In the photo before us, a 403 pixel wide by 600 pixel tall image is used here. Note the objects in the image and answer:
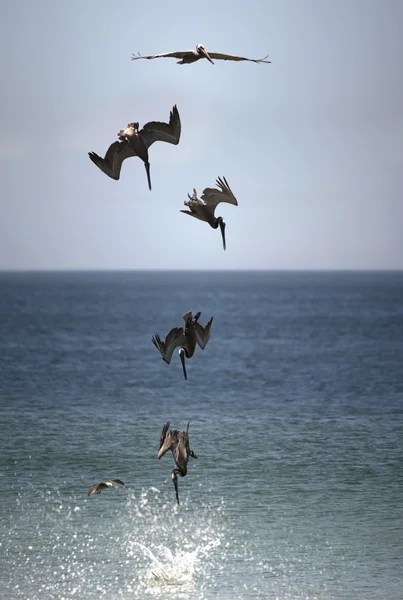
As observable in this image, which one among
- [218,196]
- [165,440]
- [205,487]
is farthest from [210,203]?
[205,487]

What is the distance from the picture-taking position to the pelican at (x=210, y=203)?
1322 cm

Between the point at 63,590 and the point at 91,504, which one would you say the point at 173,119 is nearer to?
the point at 63,590

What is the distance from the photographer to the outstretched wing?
45.4 ft

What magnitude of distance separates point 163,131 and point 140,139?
325mm

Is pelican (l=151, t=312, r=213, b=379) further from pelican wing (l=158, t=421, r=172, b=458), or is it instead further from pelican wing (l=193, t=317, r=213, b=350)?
pelican wing (l=158, t=421, r=172, b=458)

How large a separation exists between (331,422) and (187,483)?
15.8 metres

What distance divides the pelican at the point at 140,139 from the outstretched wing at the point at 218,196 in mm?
1061

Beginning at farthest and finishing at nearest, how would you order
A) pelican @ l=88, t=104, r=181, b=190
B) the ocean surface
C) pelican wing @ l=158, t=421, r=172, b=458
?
the ocean surface, pelican @ l=88, t=104, r=181, b=190, pelican wing @ l=158, t=421, r=172, b=458

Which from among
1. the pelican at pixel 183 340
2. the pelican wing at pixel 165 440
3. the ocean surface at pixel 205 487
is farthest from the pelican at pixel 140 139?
the ocean surface at pixel 205 487

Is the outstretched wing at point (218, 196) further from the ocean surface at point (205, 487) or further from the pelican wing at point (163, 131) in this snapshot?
the ocean surface at point (205, 487)

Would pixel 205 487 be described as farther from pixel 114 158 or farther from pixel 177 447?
pixel 114 158

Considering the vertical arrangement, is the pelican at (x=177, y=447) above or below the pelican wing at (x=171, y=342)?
below

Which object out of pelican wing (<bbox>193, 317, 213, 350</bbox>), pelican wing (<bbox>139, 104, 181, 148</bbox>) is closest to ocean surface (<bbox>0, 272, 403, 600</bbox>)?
pelican wing (<bbox>193, 317, 213, 350</bbox>)

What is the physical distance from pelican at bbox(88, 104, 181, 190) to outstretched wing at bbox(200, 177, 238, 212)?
106 centimetres
